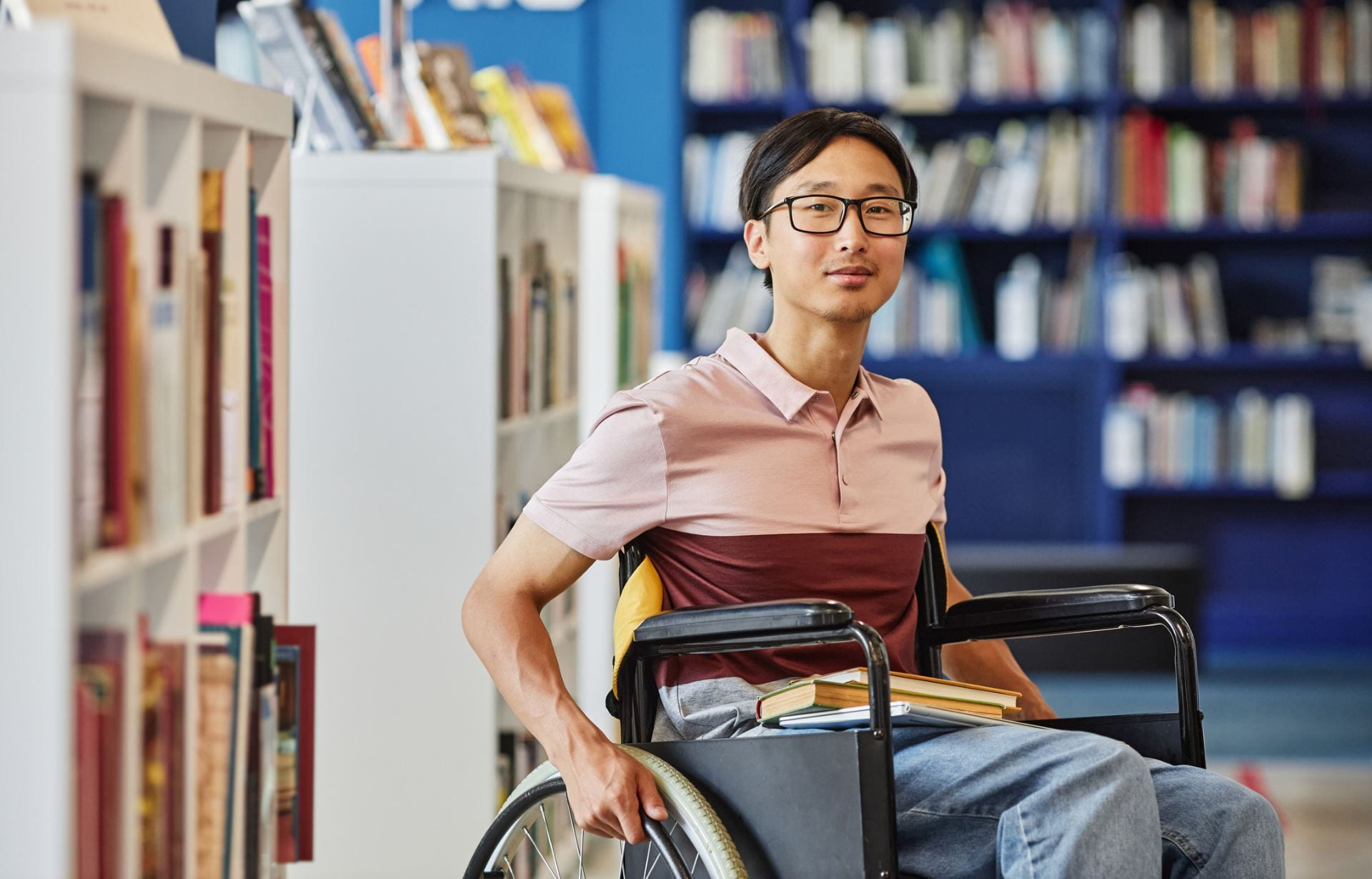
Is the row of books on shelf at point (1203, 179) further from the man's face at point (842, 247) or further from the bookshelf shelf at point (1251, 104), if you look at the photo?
the man's face at point (842, 247)

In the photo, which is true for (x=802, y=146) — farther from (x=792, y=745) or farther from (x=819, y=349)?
(x=792, y=745)

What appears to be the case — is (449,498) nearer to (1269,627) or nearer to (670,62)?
(670,62)

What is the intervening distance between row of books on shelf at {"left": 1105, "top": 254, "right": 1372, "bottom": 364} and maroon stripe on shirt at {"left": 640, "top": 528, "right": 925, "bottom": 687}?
158 inches

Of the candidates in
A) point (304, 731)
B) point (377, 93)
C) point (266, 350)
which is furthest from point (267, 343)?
point (377, 93)

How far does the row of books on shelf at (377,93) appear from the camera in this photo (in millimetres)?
2811

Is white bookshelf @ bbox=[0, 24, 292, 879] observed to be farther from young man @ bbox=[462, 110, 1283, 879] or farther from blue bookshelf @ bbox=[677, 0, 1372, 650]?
blue bookshelf @ bbox=[677, 0, 1372, 650]

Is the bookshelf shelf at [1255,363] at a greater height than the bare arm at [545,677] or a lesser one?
greater

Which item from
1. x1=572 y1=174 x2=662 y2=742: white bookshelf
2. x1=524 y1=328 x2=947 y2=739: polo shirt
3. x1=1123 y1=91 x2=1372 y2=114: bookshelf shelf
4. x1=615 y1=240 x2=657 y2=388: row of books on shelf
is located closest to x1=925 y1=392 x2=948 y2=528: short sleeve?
x1=524 y1=328 x2=947 y2=739: polo shirt

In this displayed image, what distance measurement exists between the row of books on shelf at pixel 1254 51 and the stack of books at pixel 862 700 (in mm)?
4437

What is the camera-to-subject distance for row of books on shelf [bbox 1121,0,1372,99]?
572 centimetres

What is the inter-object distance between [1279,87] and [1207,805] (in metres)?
4.55

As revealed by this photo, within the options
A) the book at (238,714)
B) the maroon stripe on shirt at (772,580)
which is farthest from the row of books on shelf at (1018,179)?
the book at (238,714)

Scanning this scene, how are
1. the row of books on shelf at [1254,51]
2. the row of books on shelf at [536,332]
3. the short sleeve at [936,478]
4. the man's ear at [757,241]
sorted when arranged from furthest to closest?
1. the row of books on shelf at [1254,51]
2. the row of books on shelf at [536,332]
3. the short sleeve at [936,478]
4. the man's ear at [757,241]

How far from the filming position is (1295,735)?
466 cm
